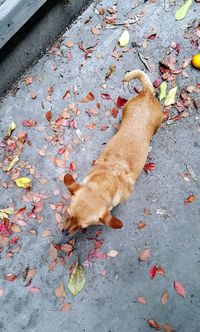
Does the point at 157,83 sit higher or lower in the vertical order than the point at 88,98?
lower

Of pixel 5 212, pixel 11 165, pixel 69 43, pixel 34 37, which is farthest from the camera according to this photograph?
pixel 69 43

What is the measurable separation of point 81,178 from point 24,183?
2.43 ft

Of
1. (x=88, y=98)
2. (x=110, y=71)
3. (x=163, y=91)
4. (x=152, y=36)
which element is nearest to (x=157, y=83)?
(x=163, y=91)

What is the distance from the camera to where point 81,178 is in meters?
5.03

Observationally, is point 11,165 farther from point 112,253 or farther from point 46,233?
point 112,253

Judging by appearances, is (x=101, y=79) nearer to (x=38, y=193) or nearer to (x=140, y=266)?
(x=38, y=193)

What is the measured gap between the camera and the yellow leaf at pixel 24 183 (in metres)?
5.05

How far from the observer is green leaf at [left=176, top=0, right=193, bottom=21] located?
582cm

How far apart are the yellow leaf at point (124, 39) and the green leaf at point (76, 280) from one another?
10.6 feet

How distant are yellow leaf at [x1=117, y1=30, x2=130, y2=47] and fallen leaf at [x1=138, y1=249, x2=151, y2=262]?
9.87 ft

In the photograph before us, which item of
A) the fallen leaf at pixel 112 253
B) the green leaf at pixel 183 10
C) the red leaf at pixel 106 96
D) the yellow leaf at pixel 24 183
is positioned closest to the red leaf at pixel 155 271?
the fallen leaf at pixel 112 253

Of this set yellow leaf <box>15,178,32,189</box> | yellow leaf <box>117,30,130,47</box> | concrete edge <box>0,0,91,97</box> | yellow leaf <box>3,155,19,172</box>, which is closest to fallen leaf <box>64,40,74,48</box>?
concrete edge <box>0,0,91,97</box>

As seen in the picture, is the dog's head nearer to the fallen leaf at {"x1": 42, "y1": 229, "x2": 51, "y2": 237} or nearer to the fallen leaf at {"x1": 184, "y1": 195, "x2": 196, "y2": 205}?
the fallen leaf at {"x1": 42, "y1": 229, "x2": 51, "y2": 237}

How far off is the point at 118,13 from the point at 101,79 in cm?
120
